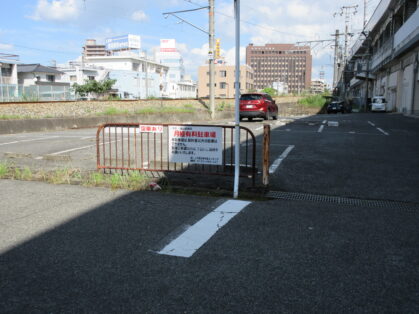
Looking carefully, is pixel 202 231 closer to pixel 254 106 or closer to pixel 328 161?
pixel 328 161

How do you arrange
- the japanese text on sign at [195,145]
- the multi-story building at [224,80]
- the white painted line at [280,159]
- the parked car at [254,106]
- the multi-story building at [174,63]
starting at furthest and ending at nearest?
the multi-story building at [174,63] → the multi-story building at [224,80] → the parked car at [254,106] → the white painted line at [280,159] → the japanese text on sign at [195,145]

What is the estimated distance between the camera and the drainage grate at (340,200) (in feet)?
18.0

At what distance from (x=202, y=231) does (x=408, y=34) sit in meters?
33.0

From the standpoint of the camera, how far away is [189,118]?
23.5 meters

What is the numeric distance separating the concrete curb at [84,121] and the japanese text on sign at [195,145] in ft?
42.5

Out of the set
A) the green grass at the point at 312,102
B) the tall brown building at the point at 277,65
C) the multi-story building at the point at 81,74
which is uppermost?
the tall brown building at the point at 277,65

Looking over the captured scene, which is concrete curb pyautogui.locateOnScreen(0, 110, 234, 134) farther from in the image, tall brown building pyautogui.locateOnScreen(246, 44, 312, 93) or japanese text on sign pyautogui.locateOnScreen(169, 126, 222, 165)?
tall brown building pyautogui.locateOnScreen(246, 44, 312, 93)

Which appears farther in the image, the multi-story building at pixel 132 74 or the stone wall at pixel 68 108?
the multi-story building at pixel 132 74

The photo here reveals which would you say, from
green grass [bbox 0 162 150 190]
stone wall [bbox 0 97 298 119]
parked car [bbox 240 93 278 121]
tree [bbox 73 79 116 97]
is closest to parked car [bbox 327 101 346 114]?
stone wall [bbox 0 97 298 119]

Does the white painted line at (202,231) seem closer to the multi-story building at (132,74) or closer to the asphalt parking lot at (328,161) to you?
the asphalt parking lot at (328,161)

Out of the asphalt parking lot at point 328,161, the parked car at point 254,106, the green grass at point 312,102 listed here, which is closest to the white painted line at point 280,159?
the asphalt parking lot at point 328,161

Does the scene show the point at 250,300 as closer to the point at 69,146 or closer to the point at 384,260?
the point at 384,260

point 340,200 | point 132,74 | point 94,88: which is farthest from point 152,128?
point 132,74

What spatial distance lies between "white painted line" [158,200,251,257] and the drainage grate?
29.0 inches
